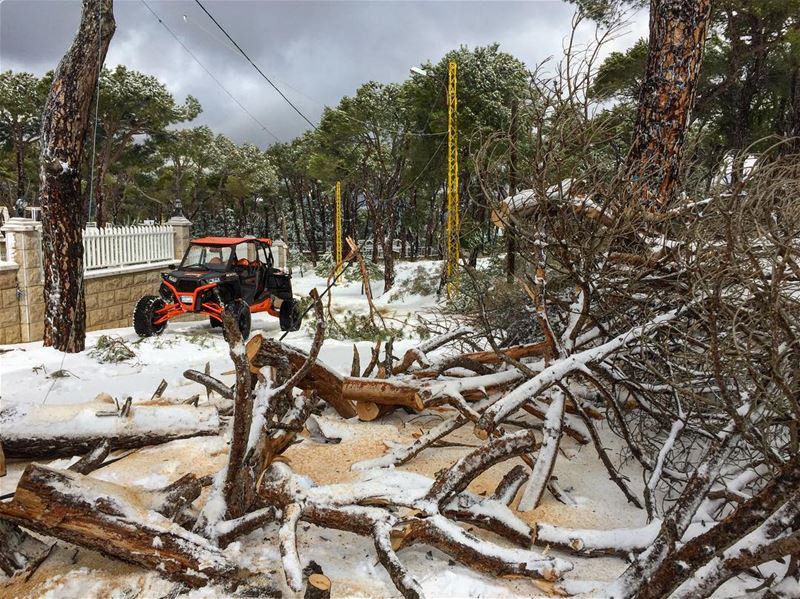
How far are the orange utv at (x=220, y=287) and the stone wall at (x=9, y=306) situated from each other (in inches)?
73.7

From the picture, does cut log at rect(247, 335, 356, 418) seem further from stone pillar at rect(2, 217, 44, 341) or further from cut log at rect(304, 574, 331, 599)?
stone pillar at rect(2, 217, 44, 341)

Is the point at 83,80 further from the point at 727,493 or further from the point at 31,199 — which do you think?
the point at 31,199

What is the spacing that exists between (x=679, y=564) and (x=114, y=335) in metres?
8.28

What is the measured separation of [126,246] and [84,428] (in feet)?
30.4

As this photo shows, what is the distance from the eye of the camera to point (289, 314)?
10562 mm

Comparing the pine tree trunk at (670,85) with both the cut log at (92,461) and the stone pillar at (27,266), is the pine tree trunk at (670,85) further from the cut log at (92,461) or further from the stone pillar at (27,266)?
the stone pillar at (27,266)

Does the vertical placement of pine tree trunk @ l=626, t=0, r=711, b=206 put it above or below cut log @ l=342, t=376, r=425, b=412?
above

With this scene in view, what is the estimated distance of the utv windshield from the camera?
942cm

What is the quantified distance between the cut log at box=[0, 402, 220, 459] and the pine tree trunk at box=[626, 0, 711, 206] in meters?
4.24

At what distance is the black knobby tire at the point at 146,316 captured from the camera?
820 cm

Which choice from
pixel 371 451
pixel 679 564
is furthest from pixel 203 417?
pixel 679 564

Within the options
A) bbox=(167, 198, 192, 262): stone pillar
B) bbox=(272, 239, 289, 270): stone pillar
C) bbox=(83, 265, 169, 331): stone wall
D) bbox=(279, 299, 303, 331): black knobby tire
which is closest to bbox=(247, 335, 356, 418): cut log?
bbox=(279, 299, 303, 331): black knobby tire

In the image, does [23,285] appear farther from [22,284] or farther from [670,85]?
[670,85]

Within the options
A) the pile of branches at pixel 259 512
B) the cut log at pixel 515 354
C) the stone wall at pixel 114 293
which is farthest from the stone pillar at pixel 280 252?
the pile of branches at pixel 259 512
